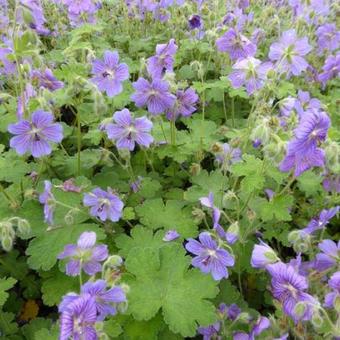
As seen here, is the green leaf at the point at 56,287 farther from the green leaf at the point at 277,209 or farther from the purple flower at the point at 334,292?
the purple flower at the point at 334,292

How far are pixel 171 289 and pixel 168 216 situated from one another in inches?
17.9

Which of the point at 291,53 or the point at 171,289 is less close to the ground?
the point at 291,53

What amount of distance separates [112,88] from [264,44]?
198 cm

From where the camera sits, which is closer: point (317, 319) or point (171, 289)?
point (317, 319)

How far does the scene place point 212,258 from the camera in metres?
1.95

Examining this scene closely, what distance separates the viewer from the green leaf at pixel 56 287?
205cm

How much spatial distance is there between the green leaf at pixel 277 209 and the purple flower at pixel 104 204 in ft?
2.10

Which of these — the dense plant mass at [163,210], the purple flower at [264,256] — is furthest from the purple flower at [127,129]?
the purple flower at [264,256]

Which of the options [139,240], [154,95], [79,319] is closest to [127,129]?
[154,95]

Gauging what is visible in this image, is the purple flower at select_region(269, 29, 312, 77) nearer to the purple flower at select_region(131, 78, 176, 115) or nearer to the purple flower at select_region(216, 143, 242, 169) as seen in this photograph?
the purple flower at select_region(216, 143, 242, 169)

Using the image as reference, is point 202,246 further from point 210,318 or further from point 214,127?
point 214,127

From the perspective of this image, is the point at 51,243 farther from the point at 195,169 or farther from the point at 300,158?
the point at 300,158

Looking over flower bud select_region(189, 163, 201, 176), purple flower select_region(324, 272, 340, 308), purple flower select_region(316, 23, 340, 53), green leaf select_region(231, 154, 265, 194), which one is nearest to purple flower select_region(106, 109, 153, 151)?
flower bud select_region(189, 163, 201, 176)

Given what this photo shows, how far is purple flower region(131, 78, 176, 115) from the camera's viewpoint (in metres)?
2.38
